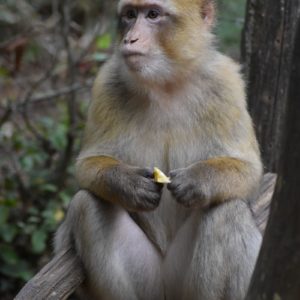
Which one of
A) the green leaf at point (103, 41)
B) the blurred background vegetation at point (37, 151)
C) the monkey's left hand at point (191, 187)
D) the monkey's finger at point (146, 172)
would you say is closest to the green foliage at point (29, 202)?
the blurred background vegetation at point (37, 151)

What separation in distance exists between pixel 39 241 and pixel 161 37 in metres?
3.35

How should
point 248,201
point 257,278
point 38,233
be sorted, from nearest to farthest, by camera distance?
1. point 257,278
2. point 248,201
3. point 38,233

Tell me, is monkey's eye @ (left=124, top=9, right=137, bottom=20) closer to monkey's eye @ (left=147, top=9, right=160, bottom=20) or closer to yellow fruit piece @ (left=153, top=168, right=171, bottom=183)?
monkey's eye @ (left=147, top=9, right=160, bottom=20)

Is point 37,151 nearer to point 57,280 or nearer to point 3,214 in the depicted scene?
point 3,214

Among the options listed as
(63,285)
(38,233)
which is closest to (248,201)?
(63,285)

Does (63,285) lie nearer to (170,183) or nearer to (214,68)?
(170,183)

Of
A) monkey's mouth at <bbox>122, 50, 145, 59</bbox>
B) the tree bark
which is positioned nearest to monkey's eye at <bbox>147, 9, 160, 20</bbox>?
monkey's mouth at <bbox>122, 50, 145, 59</bbox>

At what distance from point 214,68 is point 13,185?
149 inches

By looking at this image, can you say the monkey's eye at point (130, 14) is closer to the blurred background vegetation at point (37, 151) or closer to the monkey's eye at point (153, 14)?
the monkey's eye at point (153, 14)

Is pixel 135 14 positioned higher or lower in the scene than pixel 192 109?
higher

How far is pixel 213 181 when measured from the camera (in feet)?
17.4

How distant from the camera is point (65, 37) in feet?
28.3

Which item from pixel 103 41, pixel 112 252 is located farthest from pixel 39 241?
pixel 112 252

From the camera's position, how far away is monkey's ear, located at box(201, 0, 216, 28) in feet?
19.0
